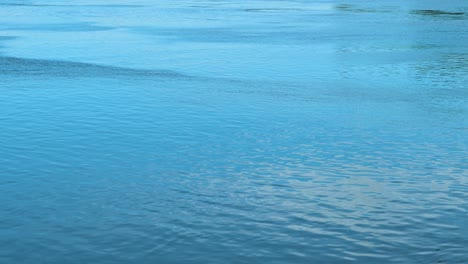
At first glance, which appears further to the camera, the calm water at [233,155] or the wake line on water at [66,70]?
the wake line on water at [66,70]

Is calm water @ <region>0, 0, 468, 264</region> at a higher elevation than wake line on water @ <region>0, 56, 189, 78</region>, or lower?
lower

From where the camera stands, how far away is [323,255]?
38.3 ft

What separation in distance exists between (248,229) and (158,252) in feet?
6.06

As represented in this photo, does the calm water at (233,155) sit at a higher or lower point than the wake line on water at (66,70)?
lower

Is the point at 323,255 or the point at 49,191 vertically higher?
the point at 49,191

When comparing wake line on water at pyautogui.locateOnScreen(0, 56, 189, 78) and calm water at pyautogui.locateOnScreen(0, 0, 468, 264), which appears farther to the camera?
wake line on water at pyautogui.locateOnScreen(0, 56, 189, 78)

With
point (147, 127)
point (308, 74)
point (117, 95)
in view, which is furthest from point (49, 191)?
point (308, 74)

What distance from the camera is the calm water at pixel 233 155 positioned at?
40.4 ft

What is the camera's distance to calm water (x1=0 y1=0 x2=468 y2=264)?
1230cm

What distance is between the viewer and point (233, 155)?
17.9m

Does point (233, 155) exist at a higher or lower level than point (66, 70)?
lower

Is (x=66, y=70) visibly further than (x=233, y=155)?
Yes

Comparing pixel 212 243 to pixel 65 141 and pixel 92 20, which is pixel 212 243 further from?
pixel 92 20

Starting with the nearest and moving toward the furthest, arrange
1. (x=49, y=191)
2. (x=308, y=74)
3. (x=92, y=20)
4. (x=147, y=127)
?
(x=49, y=191)
(x=147, y=127)
(x=308, y=74)
(x=92, y=20)
